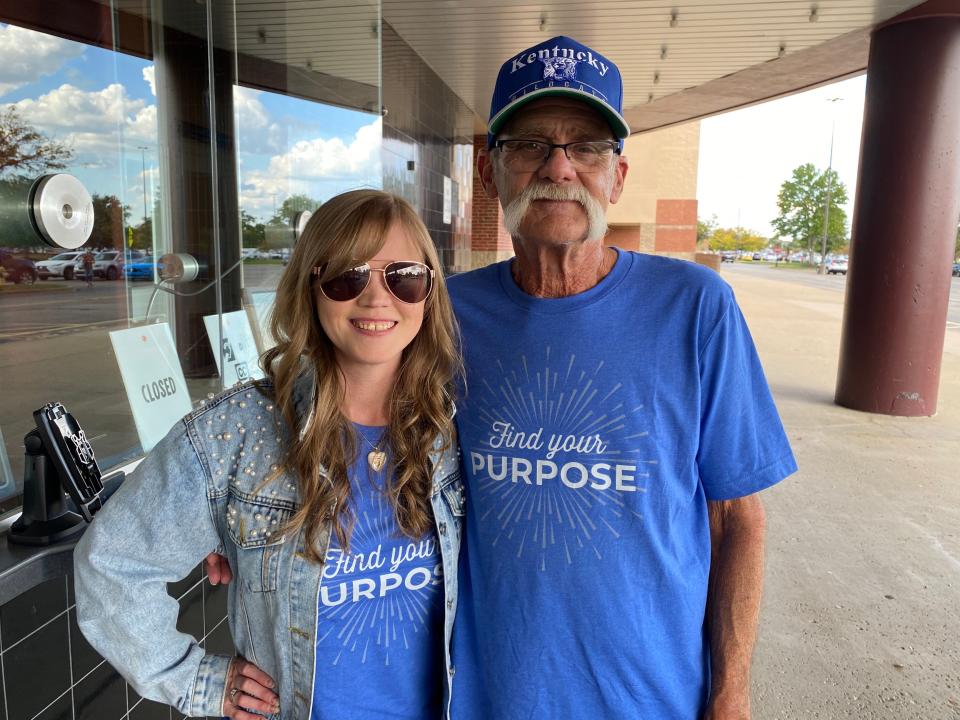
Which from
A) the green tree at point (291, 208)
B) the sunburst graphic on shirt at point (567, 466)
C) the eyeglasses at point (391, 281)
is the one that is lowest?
the sunburst graphic on shirt at point (567, 466)

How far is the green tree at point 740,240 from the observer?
100500mm

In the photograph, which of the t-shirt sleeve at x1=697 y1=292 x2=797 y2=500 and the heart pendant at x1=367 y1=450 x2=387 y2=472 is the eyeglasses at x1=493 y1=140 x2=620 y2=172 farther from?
the heart pendant at x1=367 y1=450 x2=387 y2=472

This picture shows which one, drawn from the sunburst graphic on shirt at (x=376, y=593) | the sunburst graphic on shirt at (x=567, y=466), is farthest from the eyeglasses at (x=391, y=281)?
the sunburst graphic on shirt at (x=376, y=593)

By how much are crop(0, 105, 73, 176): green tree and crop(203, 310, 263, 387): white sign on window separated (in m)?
1.04

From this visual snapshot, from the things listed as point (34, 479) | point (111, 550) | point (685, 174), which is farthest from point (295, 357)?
point (685, 174)

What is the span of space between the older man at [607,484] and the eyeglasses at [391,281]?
0.20 metres

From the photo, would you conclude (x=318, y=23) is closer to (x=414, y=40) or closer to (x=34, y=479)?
(x=414, y=40)

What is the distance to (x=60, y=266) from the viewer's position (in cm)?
304

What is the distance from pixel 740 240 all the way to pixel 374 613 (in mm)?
108608

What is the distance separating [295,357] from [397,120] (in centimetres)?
696

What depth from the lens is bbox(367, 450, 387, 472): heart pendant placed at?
1379 mm

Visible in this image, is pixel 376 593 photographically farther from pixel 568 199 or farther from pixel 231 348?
pixel 231 348

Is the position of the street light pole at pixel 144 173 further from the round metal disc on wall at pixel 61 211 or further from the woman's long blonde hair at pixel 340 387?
the woman's long blonde hair at pixel 340 387

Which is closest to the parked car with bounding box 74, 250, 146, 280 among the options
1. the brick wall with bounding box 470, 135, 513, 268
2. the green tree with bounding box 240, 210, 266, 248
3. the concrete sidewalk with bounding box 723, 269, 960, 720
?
the green tree with bounding box 240, 210, 266, 248
